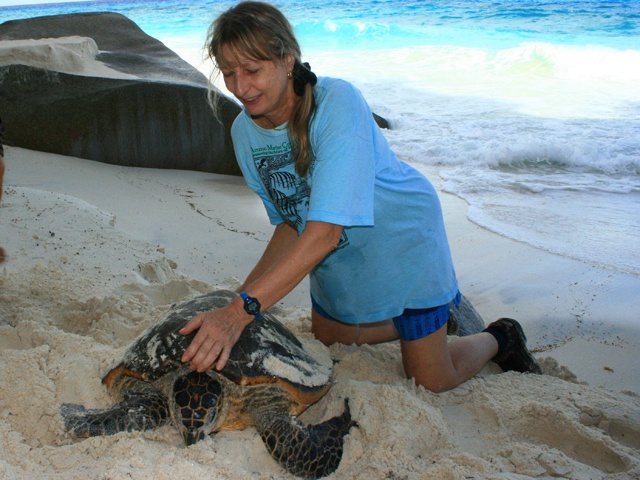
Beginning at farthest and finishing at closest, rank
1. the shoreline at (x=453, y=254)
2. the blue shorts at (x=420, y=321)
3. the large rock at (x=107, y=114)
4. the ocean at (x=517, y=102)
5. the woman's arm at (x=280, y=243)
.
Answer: the large rock at (x=107, y=114) < the ocean at (x=517, y=102) < the shoreline at (x=453, y=254) < the woman's arm at (x=280, y=243) < the blue shorts at (x=420, y=321)

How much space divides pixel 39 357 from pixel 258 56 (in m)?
1.38

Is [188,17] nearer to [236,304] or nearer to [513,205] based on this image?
[513,205]

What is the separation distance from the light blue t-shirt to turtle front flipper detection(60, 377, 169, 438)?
83 cm

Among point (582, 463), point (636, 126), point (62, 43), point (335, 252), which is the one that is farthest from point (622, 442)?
point (636, 126)

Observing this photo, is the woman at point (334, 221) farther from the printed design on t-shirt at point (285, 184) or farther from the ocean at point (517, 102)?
the ocean at point (517, 102)

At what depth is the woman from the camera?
1.69 meters

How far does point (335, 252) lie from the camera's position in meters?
2.15

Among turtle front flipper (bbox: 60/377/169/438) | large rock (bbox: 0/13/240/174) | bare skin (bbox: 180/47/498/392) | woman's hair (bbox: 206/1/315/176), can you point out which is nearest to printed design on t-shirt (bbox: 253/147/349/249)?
bare skin (bbox: 180/47/498/392)

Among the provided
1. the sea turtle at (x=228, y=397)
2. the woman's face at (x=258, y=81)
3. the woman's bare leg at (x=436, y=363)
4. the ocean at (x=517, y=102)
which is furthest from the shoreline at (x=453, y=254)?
the woman's face at (x=258, y=81)

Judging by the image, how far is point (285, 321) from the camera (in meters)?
2.84

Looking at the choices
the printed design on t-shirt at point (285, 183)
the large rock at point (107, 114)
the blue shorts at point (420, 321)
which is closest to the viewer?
the printed design on t-shirt at point (285, 183)

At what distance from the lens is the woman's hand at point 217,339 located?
1670 mm

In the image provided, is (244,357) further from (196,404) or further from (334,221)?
(334,221)

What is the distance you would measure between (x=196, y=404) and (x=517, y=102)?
31.8 feet
